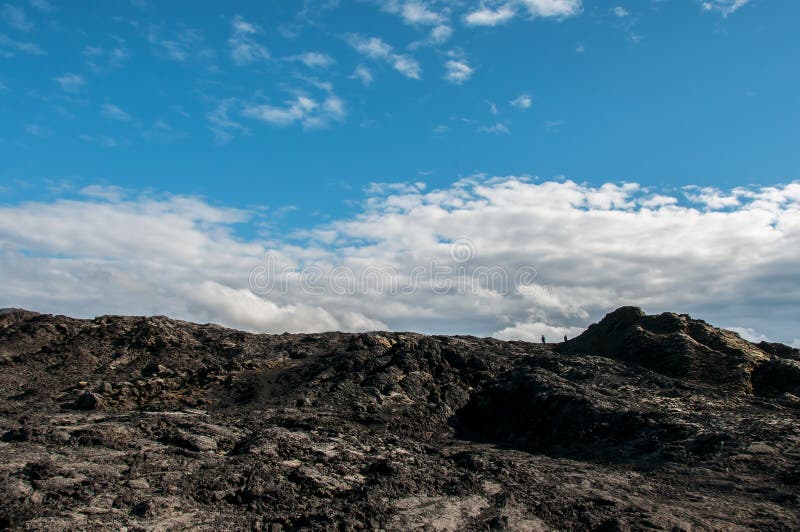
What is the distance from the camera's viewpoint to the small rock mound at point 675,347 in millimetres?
20953

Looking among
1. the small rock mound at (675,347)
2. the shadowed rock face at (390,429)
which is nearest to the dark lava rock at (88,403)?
the shadowed rock face at (390,429)

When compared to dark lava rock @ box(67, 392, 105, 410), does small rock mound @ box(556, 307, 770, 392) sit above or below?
above

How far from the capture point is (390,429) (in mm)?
16250

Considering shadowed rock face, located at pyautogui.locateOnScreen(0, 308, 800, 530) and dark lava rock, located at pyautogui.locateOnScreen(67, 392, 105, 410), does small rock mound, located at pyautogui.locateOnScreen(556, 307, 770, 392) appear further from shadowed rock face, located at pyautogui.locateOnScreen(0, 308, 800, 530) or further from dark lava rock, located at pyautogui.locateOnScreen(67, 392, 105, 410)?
dark lava rock, located at pyautogui.locateOnScreen(67, 392, 105, 410)

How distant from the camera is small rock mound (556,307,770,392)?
20953mm

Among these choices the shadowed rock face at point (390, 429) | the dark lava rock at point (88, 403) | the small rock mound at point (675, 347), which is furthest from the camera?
the small rock mound at point (675, 347)

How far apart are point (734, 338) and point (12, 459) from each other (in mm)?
25631

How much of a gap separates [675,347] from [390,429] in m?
12.8

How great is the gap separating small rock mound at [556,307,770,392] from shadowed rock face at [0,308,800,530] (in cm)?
9

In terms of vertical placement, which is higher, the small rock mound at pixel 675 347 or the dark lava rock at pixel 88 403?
the small rock mound at pixel 675 347

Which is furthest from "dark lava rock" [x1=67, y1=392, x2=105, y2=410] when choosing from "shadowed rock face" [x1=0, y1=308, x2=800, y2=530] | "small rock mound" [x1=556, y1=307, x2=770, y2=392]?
"small rock mound" [x1=556, y1=307, x2=770, y2=392]

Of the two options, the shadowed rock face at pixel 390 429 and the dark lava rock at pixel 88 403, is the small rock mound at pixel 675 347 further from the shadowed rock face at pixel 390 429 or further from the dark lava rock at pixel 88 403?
the dark lava rock at pixel 88 403

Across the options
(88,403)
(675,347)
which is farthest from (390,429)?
(675,347)

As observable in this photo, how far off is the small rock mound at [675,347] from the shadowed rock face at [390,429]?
93 mm
